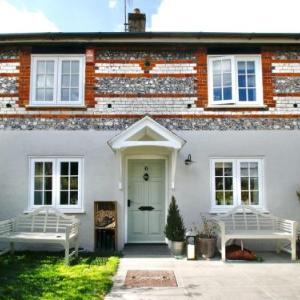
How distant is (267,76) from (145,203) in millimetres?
4817

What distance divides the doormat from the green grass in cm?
38

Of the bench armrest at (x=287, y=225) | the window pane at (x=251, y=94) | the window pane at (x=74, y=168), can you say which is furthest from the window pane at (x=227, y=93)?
the window pane at (x=74, y=168)

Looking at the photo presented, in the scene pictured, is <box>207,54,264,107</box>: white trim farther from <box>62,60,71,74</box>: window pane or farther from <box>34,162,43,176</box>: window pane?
<box>34,162,43,176</box>: window pane

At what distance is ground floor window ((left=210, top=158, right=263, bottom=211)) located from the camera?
1002cm

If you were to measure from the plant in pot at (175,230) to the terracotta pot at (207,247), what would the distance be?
1.44 ft

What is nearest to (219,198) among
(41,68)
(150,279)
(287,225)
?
(287,225)

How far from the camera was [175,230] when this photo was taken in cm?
924

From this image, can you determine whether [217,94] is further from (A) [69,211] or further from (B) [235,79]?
(A) [69,211]

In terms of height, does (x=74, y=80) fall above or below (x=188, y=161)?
above

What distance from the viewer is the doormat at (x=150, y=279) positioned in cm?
671

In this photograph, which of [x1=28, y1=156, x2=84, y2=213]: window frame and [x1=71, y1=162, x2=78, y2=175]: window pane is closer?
[x1=28, y1=156, x2=84, y2=213]: window frame

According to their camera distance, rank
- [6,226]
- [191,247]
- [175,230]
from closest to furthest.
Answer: [191,247] → [6,226] → [175,230]

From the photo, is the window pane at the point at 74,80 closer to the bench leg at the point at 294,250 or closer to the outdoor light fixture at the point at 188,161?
the outdoor light fixture at the point at 188,161

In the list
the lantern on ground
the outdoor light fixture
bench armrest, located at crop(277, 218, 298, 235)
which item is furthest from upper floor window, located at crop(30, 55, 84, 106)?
bench armrest, located at crop(277, 218, 298, 235)
